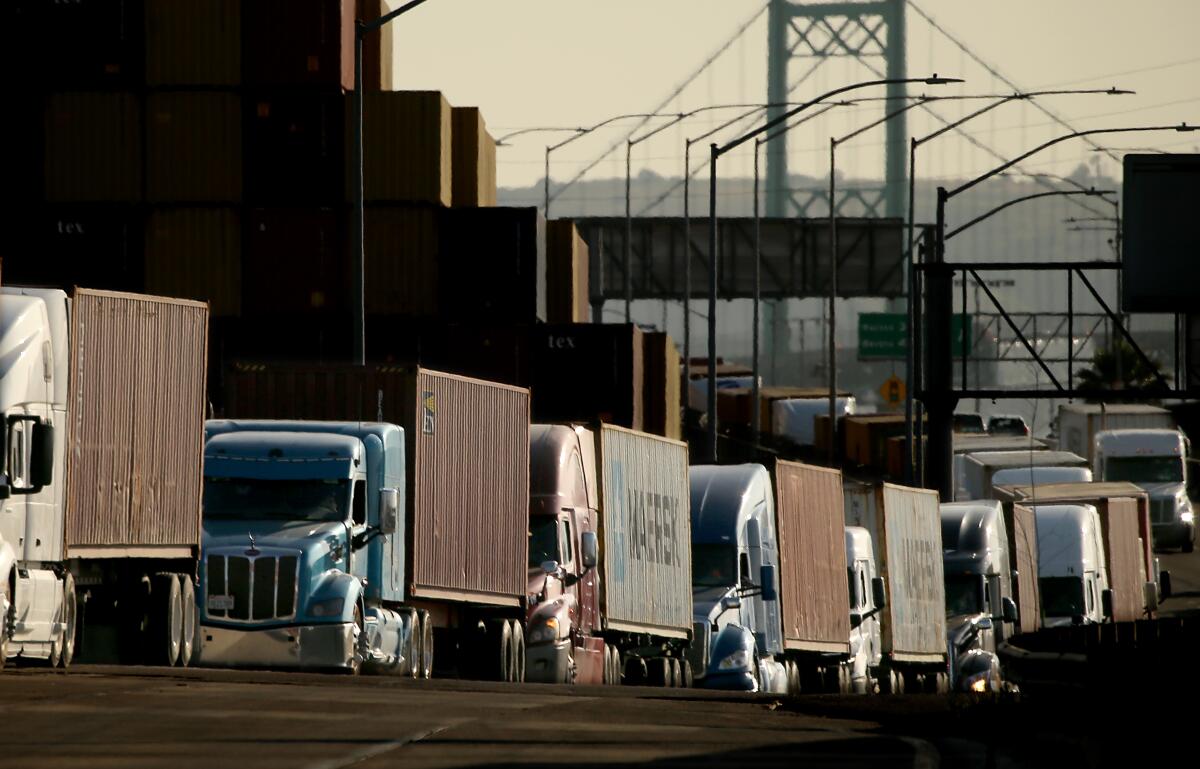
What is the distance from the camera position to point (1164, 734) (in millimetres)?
13914

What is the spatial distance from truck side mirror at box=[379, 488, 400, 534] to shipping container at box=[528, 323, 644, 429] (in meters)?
26.9

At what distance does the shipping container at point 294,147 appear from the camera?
5206 cm

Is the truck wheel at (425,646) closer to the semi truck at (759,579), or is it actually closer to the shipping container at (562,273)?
the semi truck at (759,579)

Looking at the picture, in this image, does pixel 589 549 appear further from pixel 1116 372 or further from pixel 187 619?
pixel 1116 372

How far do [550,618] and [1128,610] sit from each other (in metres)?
25.5

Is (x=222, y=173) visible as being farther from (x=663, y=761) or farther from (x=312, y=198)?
(x=663, y=761)

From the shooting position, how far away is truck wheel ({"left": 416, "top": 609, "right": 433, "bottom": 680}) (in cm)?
2764

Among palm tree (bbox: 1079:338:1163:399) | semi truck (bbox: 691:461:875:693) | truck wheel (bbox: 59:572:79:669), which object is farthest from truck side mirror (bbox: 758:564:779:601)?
palm tree (bbox: 1079:338:1163:399)

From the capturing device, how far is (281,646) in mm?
24859

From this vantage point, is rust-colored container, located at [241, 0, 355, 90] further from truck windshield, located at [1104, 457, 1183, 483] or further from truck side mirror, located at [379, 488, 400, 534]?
truck windshield, located at [1104, 457, 1183, 483]

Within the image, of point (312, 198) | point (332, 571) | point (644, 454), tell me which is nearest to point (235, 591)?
point (332, 571)

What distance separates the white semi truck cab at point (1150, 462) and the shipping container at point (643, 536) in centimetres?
4379

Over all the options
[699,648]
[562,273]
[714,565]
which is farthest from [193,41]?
[699,648]

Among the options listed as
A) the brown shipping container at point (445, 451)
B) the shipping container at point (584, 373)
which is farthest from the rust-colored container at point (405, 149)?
the brown shipping container at point (445, 451)
